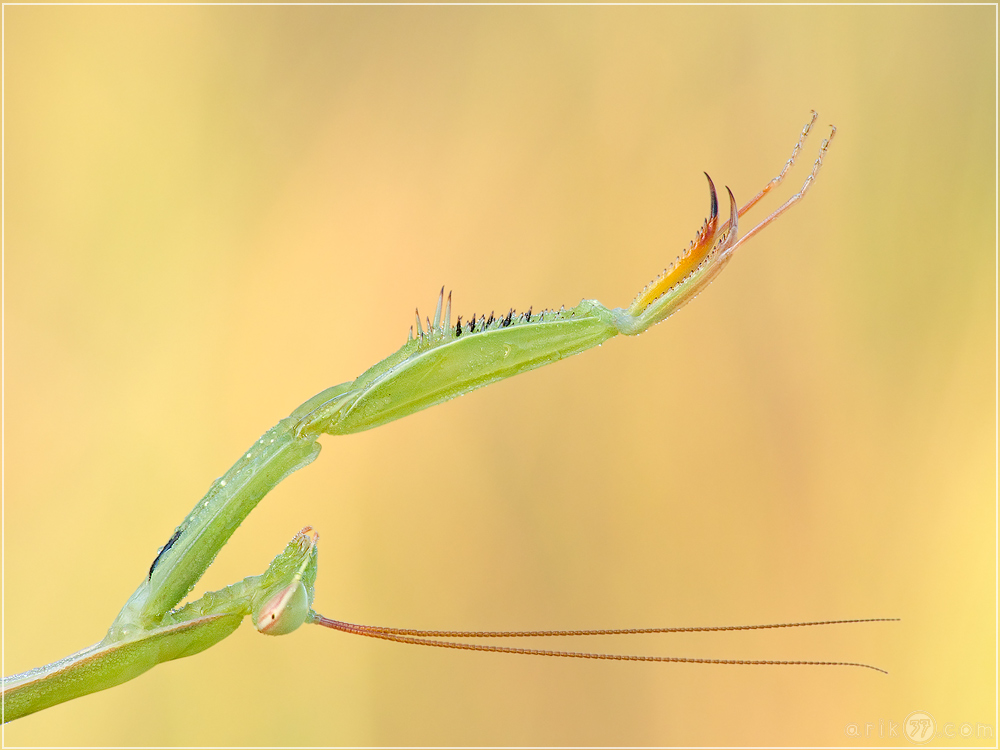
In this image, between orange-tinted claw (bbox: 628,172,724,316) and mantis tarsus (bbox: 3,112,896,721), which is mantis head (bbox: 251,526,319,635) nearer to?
mantis tarsus (bbox: 3,112,896,721)

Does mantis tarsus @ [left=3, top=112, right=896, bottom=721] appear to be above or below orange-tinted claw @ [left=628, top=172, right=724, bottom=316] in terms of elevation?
below

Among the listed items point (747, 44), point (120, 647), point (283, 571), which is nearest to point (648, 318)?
point (283, 571)

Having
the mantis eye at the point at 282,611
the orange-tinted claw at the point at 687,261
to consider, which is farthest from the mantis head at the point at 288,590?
the orange-tinted claw at the point at 687,261

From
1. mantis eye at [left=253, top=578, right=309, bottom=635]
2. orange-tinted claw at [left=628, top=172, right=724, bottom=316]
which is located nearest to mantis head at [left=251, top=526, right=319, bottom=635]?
mantis eye at [left=253, top=578, right=309, bottom=635]

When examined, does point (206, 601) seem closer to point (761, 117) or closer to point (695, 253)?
point (695, 253)

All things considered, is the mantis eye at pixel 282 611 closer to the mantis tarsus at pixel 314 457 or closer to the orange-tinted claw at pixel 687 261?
the mantis tarsus at pixel 314 457

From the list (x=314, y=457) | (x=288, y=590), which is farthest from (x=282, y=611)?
(x=314, y=457)
